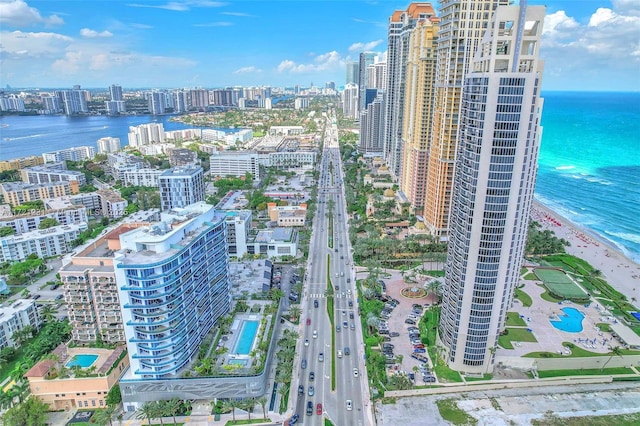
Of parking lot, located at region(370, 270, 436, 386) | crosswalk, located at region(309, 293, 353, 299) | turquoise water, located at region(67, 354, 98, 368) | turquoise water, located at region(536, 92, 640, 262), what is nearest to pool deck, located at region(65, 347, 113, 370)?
turquoise water, located at region(67, 354, 98, 368)

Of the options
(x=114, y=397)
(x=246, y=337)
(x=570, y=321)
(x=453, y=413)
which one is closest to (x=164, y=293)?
(x=114, y=397)

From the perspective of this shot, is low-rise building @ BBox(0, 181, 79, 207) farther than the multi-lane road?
Yes

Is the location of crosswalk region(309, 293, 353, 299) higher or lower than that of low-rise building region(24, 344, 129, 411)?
lower

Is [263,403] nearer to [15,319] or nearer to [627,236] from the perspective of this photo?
[15,319]

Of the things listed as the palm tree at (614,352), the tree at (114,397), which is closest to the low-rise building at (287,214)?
the tree at (114,397)

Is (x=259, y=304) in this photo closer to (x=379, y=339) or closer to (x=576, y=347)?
(x=379, y=339)

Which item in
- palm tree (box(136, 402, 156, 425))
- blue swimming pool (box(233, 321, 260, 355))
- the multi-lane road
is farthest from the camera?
blue swimming pool (box(233, 321, 260, 355))

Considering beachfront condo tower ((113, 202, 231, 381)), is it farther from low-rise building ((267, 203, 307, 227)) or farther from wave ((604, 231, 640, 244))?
wave ((604, 231, 640, 244))

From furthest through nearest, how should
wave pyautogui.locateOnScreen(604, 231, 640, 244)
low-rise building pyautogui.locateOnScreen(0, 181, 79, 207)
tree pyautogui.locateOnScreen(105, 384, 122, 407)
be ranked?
low-rise building pyautogui.locateOnScreen(0, 181, 79, 207)
wave pyautogui.locateOnScreen(604, 231, 640, 244)
tree pyautogui.locateOnScreen(105, 384, 122, 407)
